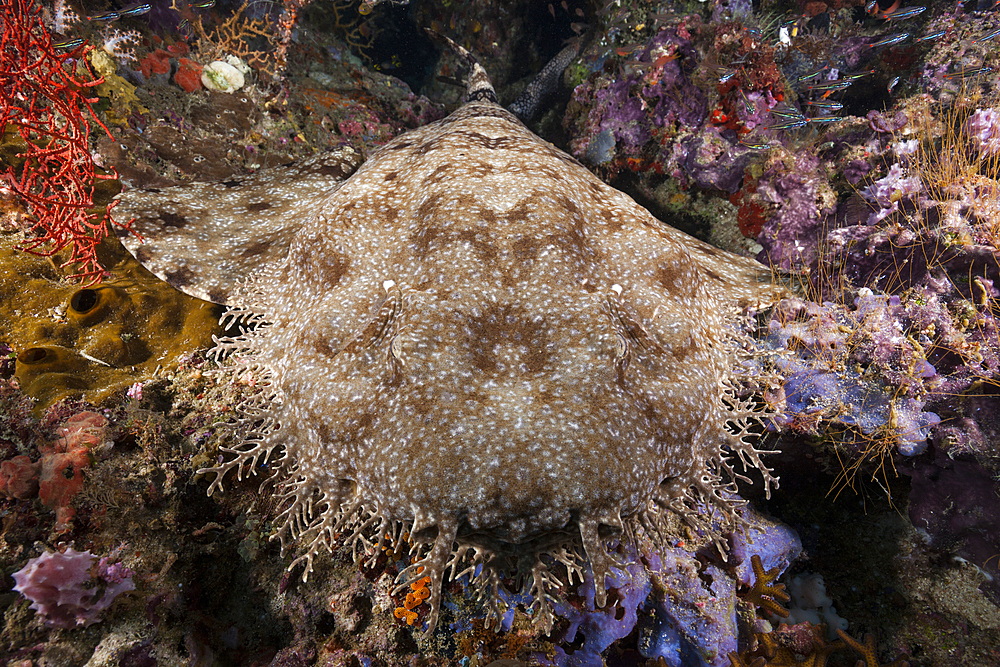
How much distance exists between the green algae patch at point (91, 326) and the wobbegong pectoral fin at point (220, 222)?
0.83 feet

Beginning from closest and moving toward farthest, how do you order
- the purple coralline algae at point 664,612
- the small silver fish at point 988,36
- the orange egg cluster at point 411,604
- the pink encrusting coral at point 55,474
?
the pink encrusting coral at point 55,474 → the orange egg cluster at point 411,604 → the purple coralline algae at point 664,612 → the small silver fish at point 988,36

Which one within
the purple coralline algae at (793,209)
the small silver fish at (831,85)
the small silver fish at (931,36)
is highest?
the small silver fish at (931,36)

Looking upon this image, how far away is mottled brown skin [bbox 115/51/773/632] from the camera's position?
2.05 metres

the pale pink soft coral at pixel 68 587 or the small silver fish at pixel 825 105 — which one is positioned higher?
the small silver fish at pixel 825 105

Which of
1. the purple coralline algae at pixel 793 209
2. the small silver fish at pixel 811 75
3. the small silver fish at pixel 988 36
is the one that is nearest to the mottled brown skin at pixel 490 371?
the purple coralline algae at pixel 793 209

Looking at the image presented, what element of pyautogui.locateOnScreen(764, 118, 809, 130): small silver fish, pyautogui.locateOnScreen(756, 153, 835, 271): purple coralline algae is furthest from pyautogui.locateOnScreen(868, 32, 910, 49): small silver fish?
pyautogui.locateOnScreen(756, 153, 835, 271): purple coralline algae

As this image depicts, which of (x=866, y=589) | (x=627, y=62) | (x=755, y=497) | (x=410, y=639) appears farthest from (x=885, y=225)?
(x=410, y=639)

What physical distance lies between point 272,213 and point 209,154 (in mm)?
1749

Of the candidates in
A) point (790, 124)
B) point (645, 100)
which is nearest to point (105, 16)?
point (645, 100)

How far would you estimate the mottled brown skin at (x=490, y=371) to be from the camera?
205 cm

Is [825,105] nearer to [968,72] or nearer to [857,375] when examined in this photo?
[968,72]

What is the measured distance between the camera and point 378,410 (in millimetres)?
2291

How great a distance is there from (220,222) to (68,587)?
3347mm

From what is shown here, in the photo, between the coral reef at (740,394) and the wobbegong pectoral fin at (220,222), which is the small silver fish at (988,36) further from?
the wobbegong pectoral fin at (220,222)
